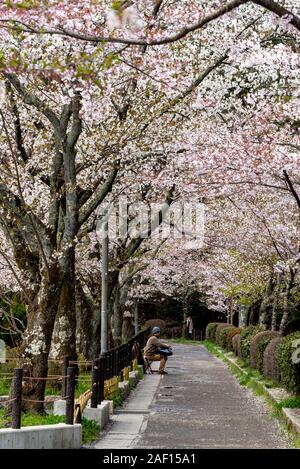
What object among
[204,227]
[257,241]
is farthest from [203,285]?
[257,241]

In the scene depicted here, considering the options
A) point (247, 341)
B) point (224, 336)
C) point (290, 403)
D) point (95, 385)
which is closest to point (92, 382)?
point (95, 385)

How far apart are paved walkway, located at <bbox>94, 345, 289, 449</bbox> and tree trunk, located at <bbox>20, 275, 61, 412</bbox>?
5.18 ft

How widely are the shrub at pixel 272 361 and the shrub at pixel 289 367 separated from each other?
1.36 m

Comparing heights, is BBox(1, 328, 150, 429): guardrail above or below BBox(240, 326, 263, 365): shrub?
below

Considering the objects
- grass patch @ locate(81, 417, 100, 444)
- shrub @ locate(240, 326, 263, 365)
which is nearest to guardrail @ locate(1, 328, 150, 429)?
grass patch @ locate(81, 417, 100, 444)

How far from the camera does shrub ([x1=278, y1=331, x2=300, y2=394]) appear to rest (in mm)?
15594

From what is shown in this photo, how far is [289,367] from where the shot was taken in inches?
633

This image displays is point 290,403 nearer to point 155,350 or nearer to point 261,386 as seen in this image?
point 261,386

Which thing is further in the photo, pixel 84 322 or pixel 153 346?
pixel 84 322

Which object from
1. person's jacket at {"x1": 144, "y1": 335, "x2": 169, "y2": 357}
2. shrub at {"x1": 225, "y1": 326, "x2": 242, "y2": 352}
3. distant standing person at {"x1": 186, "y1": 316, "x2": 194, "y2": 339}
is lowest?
person's jacket at {"x1": 144, "y1": 335, "x2": 169, "y2": 357}

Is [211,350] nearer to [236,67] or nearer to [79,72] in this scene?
[236,67]

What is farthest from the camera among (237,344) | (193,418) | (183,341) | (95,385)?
(183,341)

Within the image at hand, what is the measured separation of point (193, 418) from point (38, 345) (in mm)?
3511

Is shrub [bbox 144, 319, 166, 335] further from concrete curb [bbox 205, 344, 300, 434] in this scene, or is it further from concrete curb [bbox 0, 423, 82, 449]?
concrete curb [bbox 0, 423, 82, 449]
